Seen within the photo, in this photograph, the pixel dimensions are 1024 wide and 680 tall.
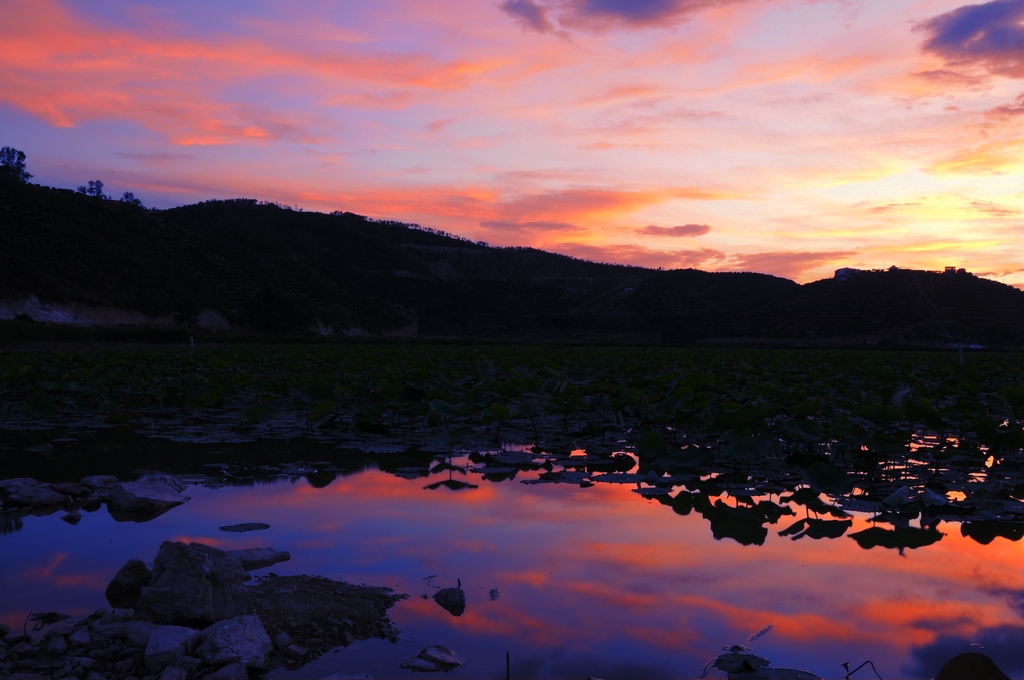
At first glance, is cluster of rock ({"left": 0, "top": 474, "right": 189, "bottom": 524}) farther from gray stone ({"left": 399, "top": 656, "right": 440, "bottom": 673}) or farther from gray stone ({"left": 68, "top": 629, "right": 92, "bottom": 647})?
gray stone ({"left": 399, "top": 656, "right": 440, "bottom": 673})

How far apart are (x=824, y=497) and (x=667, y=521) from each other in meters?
1.26

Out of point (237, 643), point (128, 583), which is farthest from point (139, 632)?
point (128, 583)

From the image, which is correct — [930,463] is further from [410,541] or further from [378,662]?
[378,662]

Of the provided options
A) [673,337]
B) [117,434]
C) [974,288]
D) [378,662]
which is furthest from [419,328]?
[378,662]

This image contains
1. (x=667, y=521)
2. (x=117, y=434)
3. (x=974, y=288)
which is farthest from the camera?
(x=974, y=288)

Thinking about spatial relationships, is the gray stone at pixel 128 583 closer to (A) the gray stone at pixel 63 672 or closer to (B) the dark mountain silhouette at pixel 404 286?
(A) the gray stone at pixel 63 672

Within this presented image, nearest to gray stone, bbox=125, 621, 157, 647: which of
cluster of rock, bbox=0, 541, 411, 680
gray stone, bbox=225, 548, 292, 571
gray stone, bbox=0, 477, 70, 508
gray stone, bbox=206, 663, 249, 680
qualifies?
cluster of rock, bbox=0, 541, 411, 680

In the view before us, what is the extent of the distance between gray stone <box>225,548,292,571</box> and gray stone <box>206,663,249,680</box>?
1.11 m

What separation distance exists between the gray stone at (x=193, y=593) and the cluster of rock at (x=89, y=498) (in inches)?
67.1

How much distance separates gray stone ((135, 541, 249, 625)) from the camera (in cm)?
262

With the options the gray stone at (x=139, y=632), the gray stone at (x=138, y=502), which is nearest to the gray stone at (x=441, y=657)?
the gray stone at (x=139, y=632)

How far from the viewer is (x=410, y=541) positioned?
3.85 meters

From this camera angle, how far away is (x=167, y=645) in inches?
91.6

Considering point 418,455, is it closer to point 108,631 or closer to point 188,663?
point 108,631
